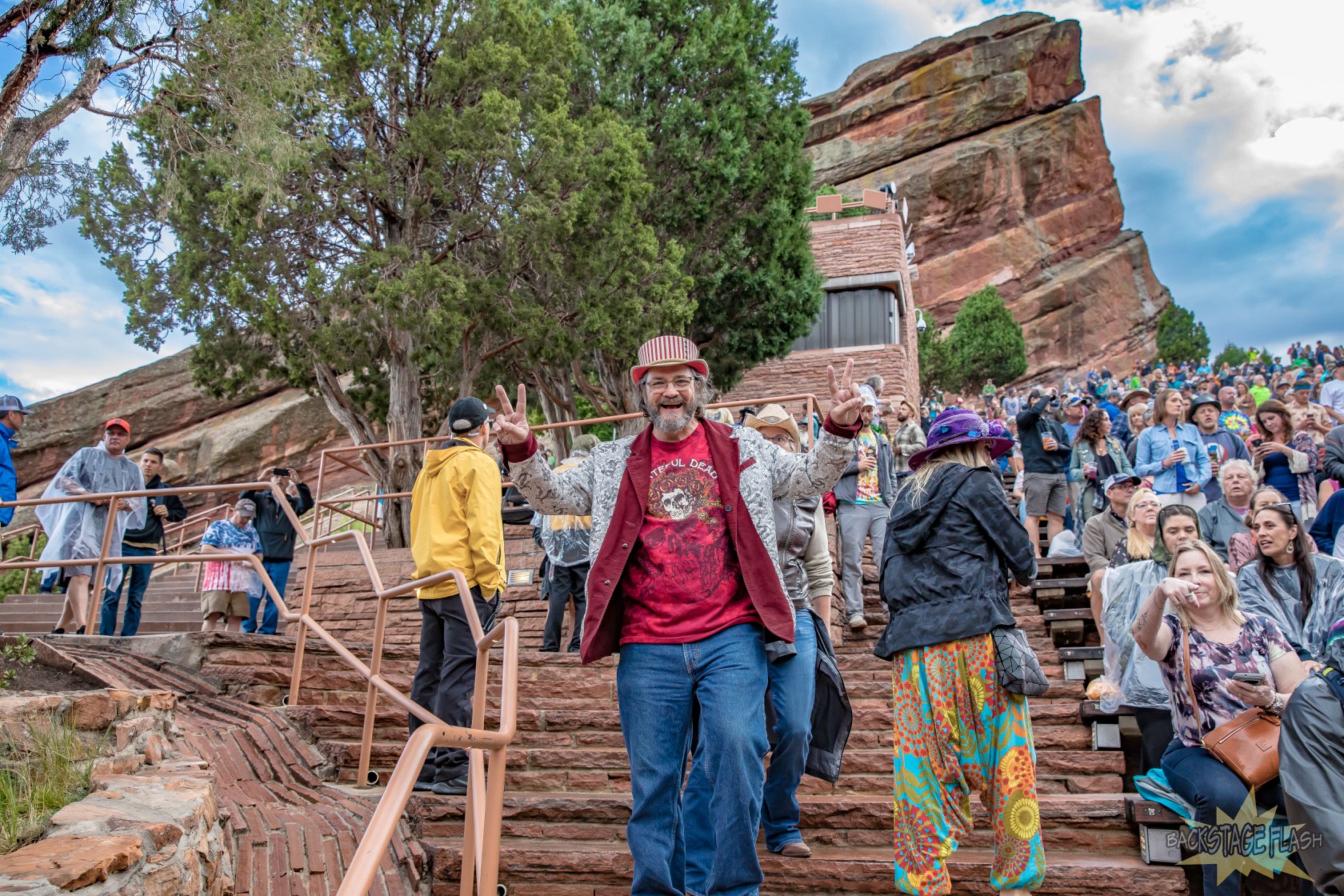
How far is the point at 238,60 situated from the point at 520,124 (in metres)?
5.64

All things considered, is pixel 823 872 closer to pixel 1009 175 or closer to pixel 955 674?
pixel 955 674

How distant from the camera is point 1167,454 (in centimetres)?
902

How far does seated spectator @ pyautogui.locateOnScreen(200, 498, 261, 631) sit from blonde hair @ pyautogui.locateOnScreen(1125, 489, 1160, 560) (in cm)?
676

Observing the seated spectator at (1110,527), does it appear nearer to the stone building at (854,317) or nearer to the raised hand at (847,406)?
the raised hand at (847,406)

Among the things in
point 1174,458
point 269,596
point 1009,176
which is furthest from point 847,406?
point 1009,176

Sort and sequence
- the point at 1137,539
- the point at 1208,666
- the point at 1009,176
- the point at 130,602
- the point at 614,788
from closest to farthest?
the point at 1208,666
the point at 614,788
the point at 1137,539
the point at 130,602
the point at 1009,176

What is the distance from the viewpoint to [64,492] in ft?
26.9

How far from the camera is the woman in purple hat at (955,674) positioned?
392cm

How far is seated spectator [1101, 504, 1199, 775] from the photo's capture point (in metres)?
5.17

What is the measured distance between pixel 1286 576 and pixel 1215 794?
142 centimetres

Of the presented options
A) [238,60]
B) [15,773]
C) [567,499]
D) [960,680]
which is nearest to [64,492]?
[238,60]

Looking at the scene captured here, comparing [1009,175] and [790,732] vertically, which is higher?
[1009,175]

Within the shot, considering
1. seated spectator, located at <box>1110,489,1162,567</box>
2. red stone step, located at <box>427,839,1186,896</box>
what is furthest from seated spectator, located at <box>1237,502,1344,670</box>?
red stone step, located at <box>427,839,1186,896</box>

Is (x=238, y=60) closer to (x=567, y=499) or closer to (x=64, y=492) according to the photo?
Answer: (x=64, y=492)
